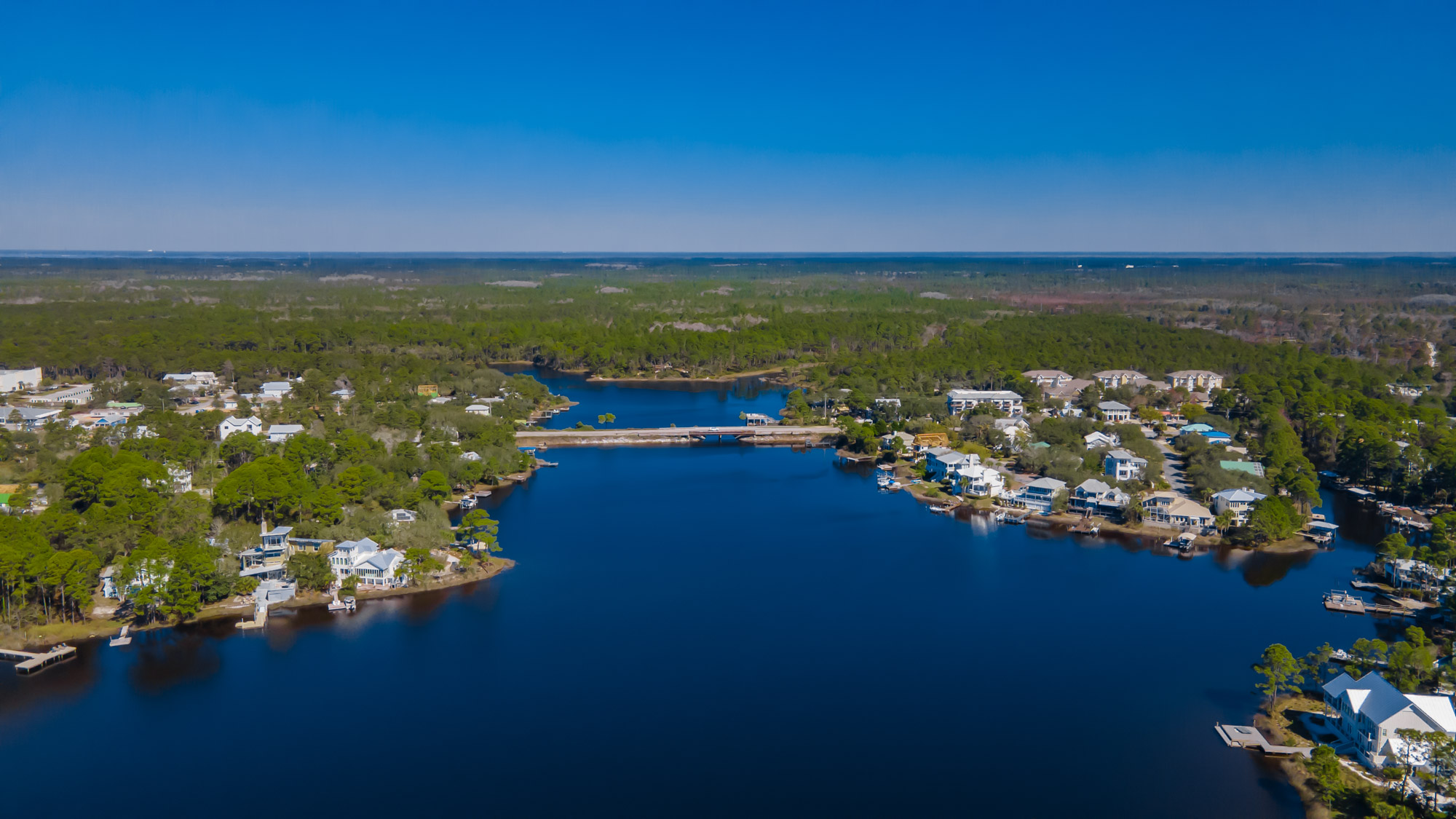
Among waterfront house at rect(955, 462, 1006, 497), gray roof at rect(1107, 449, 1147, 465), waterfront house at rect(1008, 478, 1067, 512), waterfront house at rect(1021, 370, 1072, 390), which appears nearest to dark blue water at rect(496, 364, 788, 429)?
waterfront house at rect(1021, 370, 1072, 390)

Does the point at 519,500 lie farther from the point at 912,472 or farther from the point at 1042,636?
the point at 1042,636

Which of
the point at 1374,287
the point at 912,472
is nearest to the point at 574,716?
the point at 912,472

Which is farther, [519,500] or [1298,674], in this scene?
[519,500]

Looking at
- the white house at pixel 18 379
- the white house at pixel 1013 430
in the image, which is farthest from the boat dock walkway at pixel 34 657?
the white house at pixel 18 379

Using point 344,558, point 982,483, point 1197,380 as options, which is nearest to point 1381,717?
point 982,483

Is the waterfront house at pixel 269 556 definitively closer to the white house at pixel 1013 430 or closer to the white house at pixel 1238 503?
the white house at pixel 1013 430

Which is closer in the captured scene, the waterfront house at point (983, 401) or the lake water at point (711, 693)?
the lake water at point (711, 693)

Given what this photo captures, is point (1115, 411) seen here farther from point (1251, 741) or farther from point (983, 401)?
point (1251, 741)
